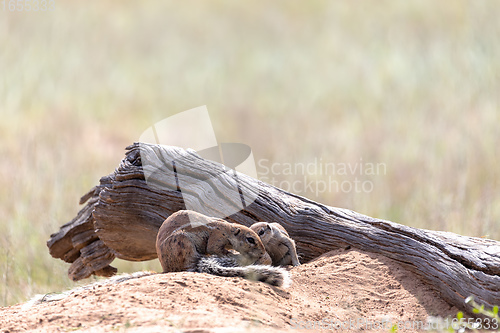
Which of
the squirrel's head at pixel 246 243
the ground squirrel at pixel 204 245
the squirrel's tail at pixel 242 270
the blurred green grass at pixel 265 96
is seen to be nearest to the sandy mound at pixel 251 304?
the squirrel's tail at pixel 242 270

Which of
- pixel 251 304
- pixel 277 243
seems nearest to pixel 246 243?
pixel 277 243

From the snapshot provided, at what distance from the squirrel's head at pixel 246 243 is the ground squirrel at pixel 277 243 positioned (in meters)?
0.30

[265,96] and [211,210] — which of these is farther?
[265,96]

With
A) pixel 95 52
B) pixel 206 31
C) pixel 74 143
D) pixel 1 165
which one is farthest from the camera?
pixel 206 31

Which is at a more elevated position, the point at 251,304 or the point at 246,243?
the point at 246,243

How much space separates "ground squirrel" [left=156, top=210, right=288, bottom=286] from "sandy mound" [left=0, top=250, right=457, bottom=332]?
0.33m

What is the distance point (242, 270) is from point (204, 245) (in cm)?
51

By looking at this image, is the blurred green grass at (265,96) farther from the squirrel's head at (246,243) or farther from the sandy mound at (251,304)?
the squirrel's head at (246,243)

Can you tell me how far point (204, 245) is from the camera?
482cm

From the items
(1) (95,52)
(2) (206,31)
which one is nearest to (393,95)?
(2) (206,31)

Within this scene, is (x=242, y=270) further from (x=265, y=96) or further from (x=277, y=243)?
(x=265, y=96)

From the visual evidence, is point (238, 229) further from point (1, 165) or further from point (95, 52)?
point (95, 52)

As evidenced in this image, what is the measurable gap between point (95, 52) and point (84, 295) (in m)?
13.4

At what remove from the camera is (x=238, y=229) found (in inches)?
190
